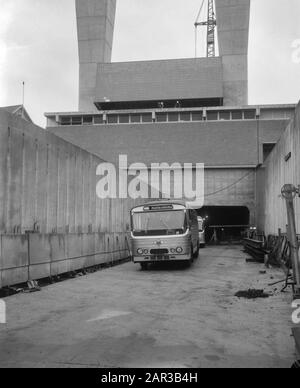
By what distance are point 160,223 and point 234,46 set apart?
43.0 metres

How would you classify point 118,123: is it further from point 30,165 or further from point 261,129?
point 30,165

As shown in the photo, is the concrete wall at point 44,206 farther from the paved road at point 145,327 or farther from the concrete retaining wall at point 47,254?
the paved road at point 145,327

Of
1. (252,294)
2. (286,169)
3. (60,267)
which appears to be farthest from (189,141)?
(252,294)

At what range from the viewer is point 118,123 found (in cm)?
4975

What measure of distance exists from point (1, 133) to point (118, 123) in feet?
129

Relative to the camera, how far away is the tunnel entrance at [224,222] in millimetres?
51125

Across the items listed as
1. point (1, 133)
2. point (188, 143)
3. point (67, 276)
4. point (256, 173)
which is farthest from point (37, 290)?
point (188, 143)

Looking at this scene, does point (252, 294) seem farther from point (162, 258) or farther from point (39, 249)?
point (162, 258)

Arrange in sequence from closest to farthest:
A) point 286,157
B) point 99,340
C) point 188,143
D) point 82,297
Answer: point 99,340 < point 82,297 < point 286,157 < point 188,143

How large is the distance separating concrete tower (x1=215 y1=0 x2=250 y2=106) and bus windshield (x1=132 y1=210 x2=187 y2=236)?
134ft

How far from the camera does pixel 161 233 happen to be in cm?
1723

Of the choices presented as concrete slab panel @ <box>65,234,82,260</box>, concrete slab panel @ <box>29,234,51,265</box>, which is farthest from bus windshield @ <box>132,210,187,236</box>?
concrete slab panel @ <box>29,234,51,265</box>

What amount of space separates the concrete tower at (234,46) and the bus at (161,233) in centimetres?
4088

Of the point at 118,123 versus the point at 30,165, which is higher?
the point at 118,123
